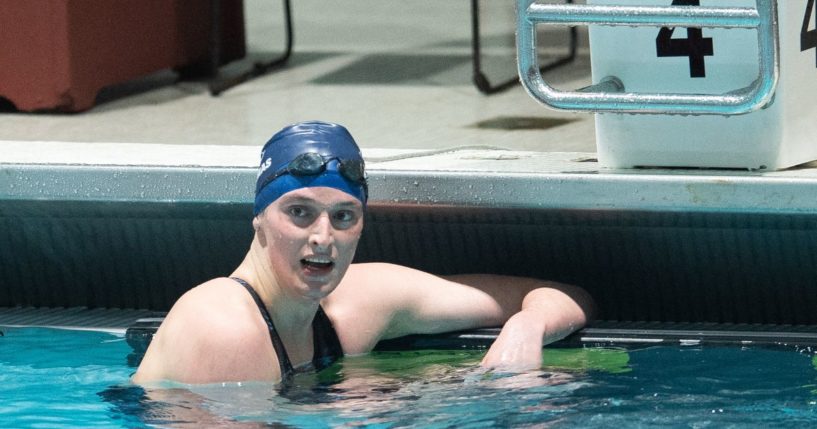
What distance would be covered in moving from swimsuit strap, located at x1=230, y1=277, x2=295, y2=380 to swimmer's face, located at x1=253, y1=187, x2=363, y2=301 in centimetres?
9

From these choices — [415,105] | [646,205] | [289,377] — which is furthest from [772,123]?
[415,105]

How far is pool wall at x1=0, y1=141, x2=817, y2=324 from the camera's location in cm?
344

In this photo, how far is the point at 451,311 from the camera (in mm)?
3643

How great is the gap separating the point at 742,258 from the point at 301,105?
2050 mm

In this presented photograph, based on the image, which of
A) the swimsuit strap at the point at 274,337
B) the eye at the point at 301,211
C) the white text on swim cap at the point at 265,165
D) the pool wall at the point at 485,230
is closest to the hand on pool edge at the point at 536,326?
the pool wall at the point at 485,230

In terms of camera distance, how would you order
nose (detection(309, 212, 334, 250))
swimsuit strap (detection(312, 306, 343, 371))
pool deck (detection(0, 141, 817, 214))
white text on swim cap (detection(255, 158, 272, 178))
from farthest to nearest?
1. swimsuit strap (detection(312, 306, 343, 371))
2. pool deck (detection(0, 141, 817, 214))
3. white text on swim cap (detection(255, 158, 272, 178))
4. nose (detection(309, 212, 334, 250))

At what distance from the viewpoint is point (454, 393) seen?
331cm

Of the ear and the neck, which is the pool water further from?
the ear

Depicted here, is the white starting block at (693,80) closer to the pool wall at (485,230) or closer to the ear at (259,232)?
the pool wall at (485,230)

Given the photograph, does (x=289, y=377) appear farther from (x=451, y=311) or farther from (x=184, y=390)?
(x=451, y=311)

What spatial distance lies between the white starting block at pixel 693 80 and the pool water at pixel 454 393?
48 cm

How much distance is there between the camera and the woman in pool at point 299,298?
3.14 metres

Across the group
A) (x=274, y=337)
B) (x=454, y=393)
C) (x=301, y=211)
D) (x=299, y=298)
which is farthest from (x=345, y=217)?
(x=454, y=393)

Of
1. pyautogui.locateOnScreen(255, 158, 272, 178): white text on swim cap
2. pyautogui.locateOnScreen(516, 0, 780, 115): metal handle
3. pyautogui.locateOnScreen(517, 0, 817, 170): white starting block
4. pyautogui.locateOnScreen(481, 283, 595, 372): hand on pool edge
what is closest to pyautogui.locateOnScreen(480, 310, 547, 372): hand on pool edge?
pyautogui.locateOnScreen(481, 283, 595, 372): hand on pool edge
